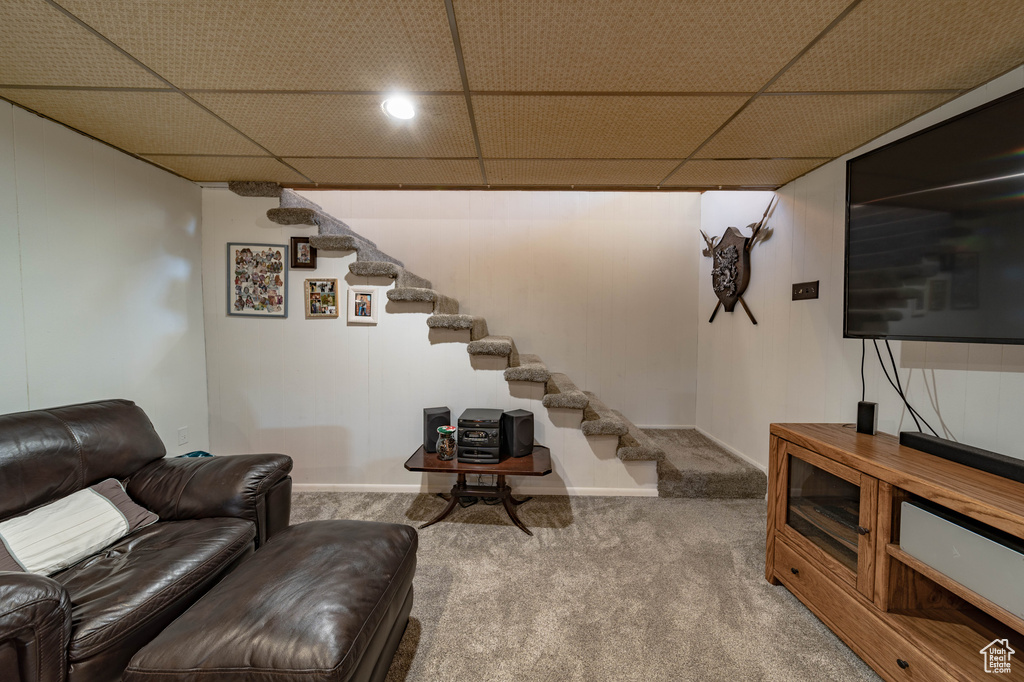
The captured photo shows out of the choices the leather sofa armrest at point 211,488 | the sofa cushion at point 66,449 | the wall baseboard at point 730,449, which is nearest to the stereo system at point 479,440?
the leather sofa armrest at point 211,488

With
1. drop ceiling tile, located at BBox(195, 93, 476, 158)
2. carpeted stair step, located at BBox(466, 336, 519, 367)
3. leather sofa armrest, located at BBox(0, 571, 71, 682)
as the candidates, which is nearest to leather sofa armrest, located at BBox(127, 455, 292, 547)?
leather sofa armrest, located at BBox(0, 571, 71, 682)

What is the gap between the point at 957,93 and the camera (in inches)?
61.7

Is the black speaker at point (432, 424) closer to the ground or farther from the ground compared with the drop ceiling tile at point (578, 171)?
closer to the ground

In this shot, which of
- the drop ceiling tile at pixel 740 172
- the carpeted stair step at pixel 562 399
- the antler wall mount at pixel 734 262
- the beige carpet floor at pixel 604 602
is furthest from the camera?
the antler wall mount at pixel 734 262

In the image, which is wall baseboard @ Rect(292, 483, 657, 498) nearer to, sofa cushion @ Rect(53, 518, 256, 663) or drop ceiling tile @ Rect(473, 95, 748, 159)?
sofa cushion @ Rect(53, 518, 256, 663)

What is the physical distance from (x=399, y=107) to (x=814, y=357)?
264cm

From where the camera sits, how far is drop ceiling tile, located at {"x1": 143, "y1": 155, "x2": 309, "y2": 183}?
7.65 ft

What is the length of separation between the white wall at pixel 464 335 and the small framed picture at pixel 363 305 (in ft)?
0.24

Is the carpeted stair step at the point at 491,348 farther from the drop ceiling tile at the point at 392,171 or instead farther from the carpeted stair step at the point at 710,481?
the carpeted stair step at the point at 710,481

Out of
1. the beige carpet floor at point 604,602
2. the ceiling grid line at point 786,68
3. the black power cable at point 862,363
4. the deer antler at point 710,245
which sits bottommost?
the beige carpet floor at point 604,602

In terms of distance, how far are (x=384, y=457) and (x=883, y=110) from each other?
343 cm

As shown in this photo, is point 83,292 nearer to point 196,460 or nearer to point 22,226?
point 22,226

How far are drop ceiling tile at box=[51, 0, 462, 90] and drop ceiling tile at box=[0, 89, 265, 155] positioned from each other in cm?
29

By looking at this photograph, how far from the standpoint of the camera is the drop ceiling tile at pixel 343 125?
167cm
